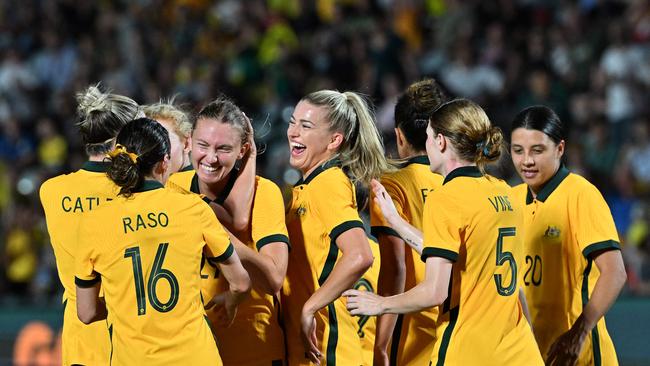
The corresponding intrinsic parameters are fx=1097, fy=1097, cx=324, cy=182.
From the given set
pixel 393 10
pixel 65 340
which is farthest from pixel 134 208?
pixel 393 10

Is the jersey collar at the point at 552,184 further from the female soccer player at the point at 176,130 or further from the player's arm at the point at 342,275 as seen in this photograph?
the female soccer player at the point at 176,130

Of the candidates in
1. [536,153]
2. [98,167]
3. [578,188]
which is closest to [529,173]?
[536,153]

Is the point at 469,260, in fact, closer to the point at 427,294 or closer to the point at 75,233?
the point at 427,294

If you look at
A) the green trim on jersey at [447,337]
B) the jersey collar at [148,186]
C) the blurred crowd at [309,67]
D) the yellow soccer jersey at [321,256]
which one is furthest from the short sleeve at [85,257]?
the blurred crowd at [309,67]

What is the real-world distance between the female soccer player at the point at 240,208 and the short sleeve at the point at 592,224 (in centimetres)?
137

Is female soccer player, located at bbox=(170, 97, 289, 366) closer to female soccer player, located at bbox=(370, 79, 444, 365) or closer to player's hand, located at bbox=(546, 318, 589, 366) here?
female soccer player, located at bbox=(370, 79, 444, 365)

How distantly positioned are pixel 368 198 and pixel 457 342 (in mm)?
932

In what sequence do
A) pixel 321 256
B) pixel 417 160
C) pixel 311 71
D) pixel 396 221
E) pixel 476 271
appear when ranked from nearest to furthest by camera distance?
1. pixel 476 271
2. pixel 396 221
3. pixel 321 256
4. pixel 417 160
5. pixel 311 71

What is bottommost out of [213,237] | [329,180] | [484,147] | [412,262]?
[412,262]

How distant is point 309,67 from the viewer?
13352mm

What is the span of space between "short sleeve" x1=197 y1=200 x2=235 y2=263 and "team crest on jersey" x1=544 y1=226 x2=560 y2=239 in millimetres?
1622

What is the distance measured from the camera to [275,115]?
42.0 feet

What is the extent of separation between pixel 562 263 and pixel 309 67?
8.47 metres

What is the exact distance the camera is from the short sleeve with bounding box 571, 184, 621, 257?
500cm
